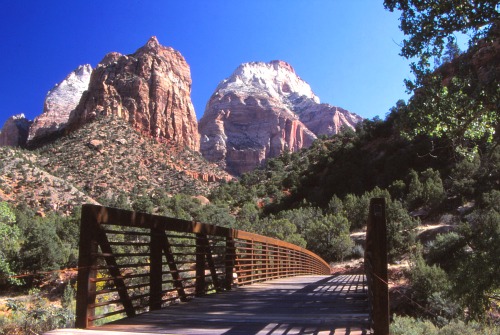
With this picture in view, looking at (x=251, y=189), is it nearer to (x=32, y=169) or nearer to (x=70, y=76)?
(x=32, y=169)

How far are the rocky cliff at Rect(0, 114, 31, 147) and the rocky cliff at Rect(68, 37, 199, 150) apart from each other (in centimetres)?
4028

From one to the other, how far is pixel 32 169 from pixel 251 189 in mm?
36515

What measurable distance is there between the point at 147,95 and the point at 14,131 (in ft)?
210

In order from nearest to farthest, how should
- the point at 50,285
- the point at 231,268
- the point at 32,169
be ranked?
1. the point at 231,268
2. the point at 50,285
3. the point at 32,169

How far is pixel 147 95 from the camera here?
333 ft

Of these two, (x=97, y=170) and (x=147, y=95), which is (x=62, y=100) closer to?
(x=147, y=95)

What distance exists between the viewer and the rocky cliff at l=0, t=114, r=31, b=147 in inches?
5285

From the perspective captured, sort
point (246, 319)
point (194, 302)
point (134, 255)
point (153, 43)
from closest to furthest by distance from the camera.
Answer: point (134, 255) → point (246, 319) → point (194, 302) → point (153, 43)

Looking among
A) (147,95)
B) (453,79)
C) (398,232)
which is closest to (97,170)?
(147,95)

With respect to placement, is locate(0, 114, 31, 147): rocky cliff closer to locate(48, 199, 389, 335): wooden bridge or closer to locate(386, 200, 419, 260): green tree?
locate(386, 200, 419, 260): green tree

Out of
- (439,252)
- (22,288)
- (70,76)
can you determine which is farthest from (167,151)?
(70,76)

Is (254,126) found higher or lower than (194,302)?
higher

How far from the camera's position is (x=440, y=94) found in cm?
1020

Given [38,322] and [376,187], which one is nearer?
[38,322]
